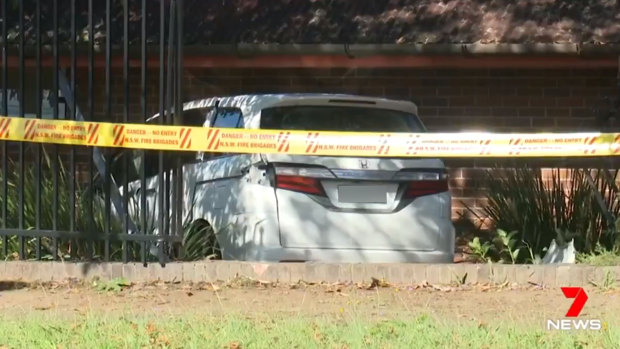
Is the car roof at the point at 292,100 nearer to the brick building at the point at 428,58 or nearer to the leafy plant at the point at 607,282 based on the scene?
the brick building at the point at 428,58

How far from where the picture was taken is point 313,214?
25.8ft

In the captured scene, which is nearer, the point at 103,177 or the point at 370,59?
the point at 103,177

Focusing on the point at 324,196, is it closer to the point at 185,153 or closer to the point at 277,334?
the point at 185,153

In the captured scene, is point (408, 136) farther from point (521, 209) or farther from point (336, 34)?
point (336, 34)

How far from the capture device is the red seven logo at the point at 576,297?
691 cm

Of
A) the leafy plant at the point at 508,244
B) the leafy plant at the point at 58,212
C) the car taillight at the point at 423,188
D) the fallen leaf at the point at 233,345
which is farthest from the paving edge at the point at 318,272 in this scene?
the fallen leaf at the point at 233,345

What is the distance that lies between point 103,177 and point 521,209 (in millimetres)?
4055

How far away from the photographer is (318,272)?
7898 millimetres

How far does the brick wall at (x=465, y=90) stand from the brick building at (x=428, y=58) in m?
0.01

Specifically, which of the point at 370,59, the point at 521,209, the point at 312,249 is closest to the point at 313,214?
the point at 312,249

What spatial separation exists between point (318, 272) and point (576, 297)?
2.00 meters

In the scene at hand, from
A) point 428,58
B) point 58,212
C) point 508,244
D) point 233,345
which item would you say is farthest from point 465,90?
point 233,345

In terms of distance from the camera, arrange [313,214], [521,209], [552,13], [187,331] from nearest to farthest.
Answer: [187,331] < [313,214] < [521,209] < [552,13]

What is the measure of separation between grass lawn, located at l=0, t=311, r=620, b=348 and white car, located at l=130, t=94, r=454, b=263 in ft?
4.37
